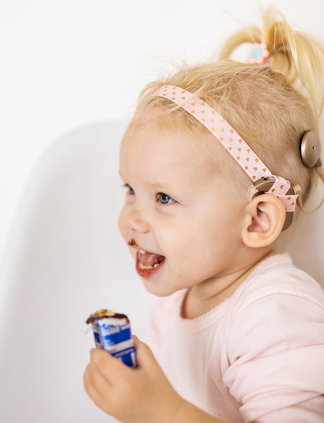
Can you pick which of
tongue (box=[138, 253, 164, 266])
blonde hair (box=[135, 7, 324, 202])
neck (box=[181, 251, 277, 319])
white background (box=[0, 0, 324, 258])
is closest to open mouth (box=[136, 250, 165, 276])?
tongue (box=[138, 253, 164, 266])

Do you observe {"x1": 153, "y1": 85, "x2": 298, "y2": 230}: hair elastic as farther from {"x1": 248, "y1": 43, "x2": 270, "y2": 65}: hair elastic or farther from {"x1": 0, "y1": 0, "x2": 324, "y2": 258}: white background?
{"x1": 0, "y1": 0, "x2": 324, "y2": 258}: white background

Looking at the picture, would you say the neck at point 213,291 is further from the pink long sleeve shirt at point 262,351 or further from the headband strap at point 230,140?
the headband strap at point 230,140

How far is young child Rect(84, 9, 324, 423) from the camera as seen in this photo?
2.44 ft

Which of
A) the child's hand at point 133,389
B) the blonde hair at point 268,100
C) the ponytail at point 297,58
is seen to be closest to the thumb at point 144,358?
the child's hand at point 133,389

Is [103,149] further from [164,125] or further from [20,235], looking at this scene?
[164,125]

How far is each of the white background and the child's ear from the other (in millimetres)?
607

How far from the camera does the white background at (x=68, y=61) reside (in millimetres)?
1402

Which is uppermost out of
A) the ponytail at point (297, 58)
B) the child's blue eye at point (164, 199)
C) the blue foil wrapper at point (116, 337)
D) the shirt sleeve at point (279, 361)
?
the ponytail at point (297, 58)

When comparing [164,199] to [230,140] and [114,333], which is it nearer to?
[230,140]

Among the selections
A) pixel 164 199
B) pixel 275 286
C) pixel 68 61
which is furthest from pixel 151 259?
pixel 68 61

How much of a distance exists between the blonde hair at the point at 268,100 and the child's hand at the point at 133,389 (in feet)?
1.24

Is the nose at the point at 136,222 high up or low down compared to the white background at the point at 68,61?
down

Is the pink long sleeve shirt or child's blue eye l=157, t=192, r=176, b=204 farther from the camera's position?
child's blue eye l=157, t=192, r=176, b=204

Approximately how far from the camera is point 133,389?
26.0 inches
